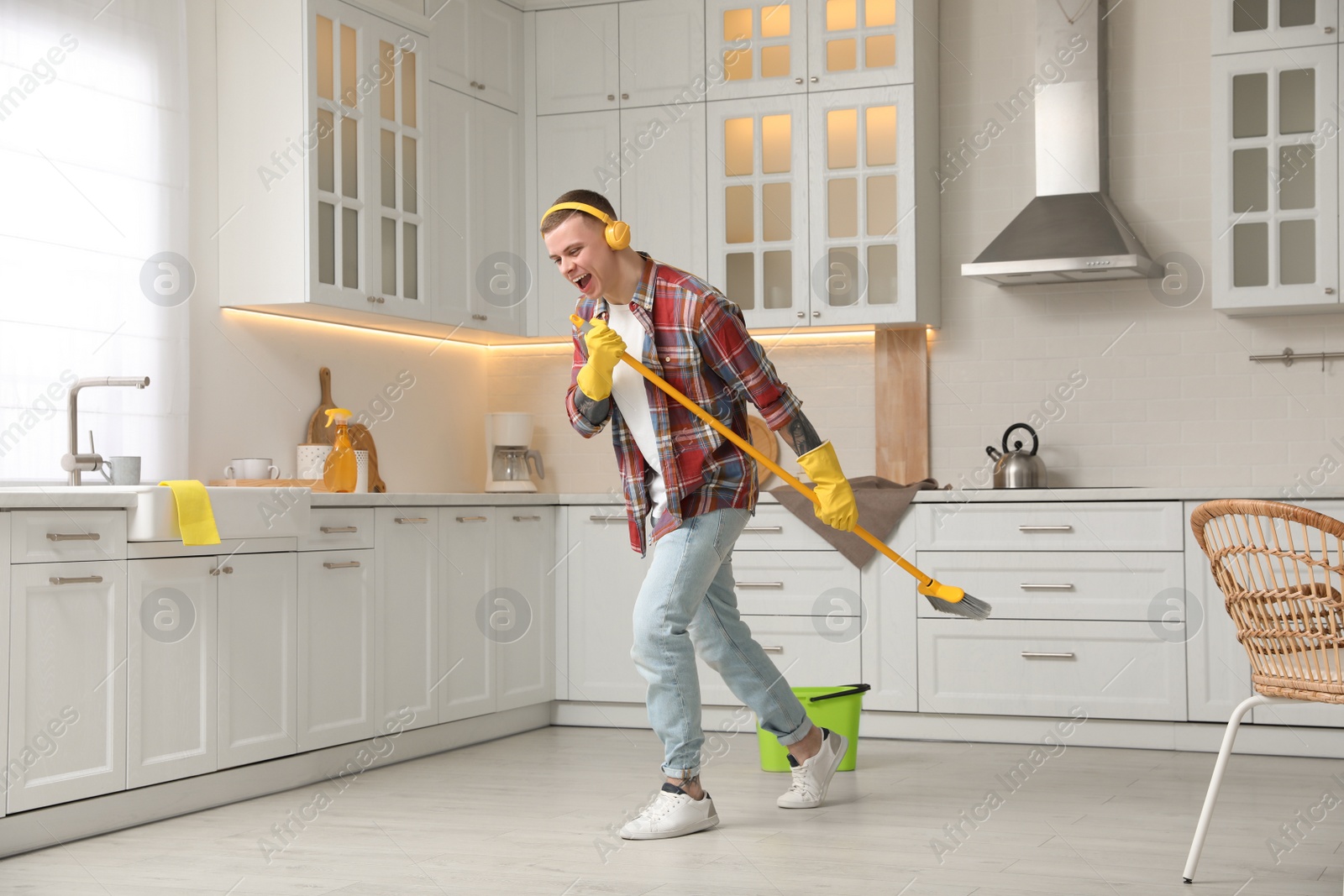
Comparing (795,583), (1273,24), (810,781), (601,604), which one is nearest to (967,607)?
(810,781)

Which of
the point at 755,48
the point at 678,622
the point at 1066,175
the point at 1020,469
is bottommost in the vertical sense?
the point at 678,622

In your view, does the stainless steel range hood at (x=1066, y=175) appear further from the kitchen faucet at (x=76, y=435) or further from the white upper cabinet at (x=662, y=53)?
the kitchen faucet at (x=76, y=435)

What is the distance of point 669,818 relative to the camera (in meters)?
3.22

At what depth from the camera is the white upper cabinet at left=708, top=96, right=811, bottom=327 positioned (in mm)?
5219

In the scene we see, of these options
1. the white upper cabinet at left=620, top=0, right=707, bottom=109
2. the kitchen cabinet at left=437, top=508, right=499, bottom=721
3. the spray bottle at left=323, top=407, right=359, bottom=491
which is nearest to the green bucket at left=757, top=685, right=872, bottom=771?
the kitchen cabinet at left=437, top=508, right=499, bottom=721

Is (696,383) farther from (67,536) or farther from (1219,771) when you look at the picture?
(67,536)

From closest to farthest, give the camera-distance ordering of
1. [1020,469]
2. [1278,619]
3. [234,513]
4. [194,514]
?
1. [1278,619]
2. [194,514]
3. [234,513]
4. [1020,469]

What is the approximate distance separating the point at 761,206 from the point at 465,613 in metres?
1.83

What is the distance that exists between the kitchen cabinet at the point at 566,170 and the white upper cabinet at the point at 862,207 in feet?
2.47

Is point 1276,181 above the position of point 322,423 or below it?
above

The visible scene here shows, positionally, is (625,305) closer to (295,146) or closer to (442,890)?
(442,890)

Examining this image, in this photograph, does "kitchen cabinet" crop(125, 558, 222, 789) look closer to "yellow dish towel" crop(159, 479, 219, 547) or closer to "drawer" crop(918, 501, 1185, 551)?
"yellow dish towel" crop(159, 479, 219, 547)

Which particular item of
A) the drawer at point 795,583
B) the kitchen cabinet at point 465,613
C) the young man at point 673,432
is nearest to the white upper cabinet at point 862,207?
the drawer at point 795,583

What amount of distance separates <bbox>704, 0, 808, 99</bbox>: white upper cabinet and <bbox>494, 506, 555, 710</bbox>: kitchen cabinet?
1.71m
